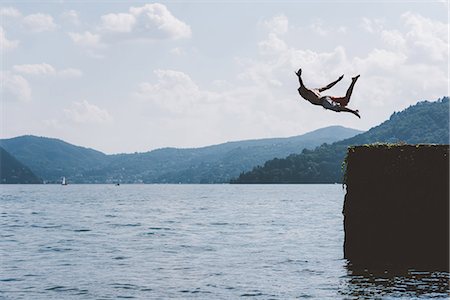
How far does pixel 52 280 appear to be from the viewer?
2883 centimetres

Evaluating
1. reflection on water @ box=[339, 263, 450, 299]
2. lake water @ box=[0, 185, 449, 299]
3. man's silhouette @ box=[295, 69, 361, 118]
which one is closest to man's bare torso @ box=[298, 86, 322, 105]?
man's silhouette @ box=[295, 69, 361, 118]

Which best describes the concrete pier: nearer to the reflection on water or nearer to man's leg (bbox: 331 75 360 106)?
the reflection on water

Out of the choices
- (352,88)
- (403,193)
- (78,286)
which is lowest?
(78,286)

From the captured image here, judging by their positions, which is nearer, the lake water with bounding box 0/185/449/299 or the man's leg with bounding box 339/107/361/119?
the man's leg with bounding box 339/107/361/119

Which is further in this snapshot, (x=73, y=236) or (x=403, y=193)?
(x=73, y=236)

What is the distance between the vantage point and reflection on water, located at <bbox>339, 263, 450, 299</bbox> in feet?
76.8

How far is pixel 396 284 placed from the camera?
24844 millimetres

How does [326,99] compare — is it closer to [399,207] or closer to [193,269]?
[399,207]

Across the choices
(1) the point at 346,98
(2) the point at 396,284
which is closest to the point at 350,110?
(1) the point at 346,98

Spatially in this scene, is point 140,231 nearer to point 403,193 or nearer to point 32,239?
point 32,239

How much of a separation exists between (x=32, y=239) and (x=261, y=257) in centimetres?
2088

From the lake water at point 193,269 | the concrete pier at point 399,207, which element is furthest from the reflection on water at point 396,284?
the concrete pier at point 399,207

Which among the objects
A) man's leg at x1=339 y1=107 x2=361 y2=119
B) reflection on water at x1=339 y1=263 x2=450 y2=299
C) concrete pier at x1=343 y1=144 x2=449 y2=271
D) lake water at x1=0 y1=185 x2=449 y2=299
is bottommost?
lake water at x1=0 y1=185 x2=449 y2=299

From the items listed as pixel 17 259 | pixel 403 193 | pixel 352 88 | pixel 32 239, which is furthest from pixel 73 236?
pixel 352 88
